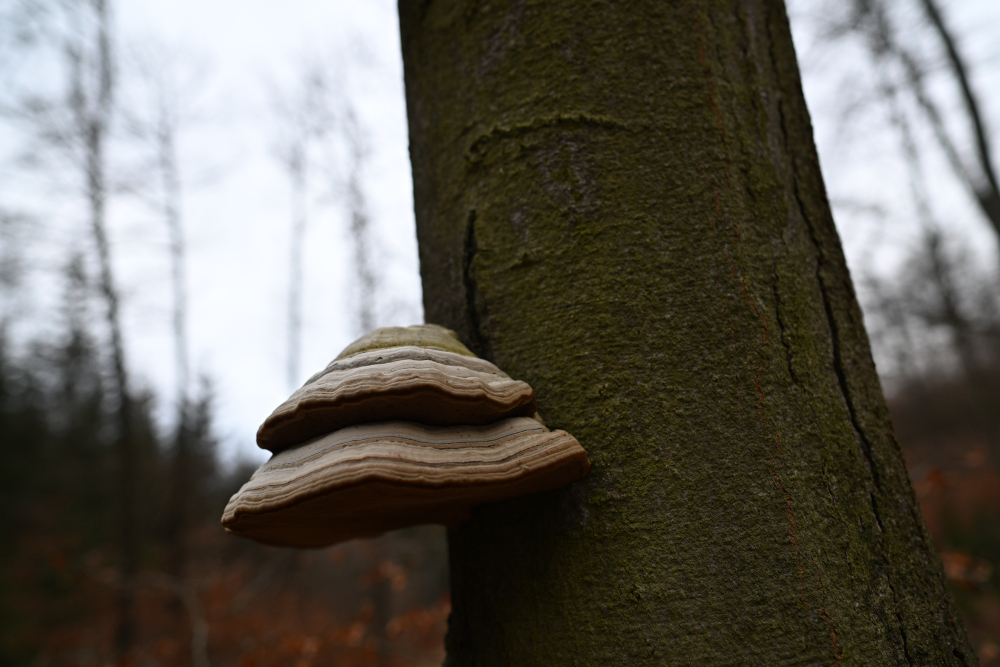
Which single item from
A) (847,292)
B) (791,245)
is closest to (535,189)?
(791,245)

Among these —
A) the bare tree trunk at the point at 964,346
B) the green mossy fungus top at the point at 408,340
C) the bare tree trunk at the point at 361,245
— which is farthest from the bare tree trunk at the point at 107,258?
the bare tree trunk at the point at 964,346

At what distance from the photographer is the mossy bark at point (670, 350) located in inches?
36.4

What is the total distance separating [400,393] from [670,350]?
0.52m

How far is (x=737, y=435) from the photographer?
3.23ft

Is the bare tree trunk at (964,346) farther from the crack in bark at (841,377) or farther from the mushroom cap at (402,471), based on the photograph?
the mushroom cap at (402,471)

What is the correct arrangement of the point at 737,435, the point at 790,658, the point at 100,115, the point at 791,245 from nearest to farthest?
the point at 790,658 → the point at 737,435 → the point at 791,245 → the point at 100,115

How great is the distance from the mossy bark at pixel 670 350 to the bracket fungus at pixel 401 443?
152 millimetres

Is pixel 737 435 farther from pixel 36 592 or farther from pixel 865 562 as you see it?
pixel 36 592

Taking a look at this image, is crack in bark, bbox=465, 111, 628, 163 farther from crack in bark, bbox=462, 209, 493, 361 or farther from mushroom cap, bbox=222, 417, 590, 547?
mushroom cap, bbox=222, 417, 590, 547

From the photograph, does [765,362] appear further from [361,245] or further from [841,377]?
[361,245]

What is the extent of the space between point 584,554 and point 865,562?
19.4 inches

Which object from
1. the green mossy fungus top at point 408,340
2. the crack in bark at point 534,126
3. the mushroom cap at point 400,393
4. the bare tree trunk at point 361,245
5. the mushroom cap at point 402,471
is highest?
the bare tree trunk at point 361,245

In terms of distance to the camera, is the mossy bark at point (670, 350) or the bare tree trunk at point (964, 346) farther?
the bare tree trunk at point (964, 346)

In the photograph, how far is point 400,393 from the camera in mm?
899
